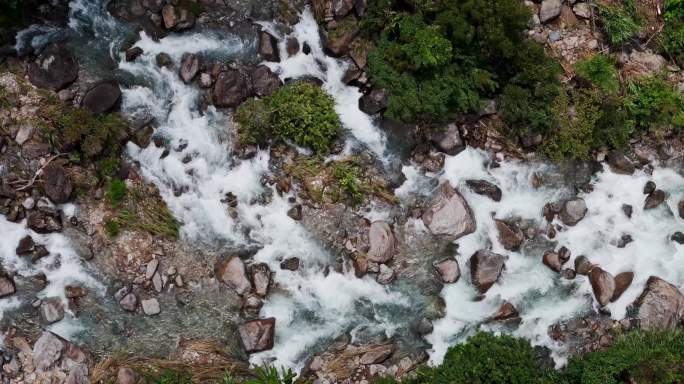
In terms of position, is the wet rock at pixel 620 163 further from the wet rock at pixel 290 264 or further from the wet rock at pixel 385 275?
the wet rock at pixel 290 264

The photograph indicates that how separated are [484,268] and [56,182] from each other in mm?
8219

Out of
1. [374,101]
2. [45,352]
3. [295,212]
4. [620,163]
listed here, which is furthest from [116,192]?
[620,163]

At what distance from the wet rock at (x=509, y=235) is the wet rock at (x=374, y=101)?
3318 mm

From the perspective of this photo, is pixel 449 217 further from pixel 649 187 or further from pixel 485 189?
pixel 649 187

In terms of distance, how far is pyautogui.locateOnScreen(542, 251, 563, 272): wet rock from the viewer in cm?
1188

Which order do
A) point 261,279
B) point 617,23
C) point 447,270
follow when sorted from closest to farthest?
point 261,279 → point 447,270 → point 617,23

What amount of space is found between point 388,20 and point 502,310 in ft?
20.0

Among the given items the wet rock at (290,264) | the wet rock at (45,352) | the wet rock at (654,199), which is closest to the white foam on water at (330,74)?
the wet rock at (290,264)

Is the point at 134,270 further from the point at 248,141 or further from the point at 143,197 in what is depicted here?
the point at 248,141

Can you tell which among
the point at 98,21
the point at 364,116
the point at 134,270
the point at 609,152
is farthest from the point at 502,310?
the point at 98,21

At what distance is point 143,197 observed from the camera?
11.2 m

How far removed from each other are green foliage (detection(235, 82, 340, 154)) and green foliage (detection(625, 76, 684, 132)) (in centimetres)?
608

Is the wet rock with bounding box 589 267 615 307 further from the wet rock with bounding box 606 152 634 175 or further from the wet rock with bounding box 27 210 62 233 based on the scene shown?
the wet rock with bounding box 27 210 62 233

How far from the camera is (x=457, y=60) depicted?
37.2ft
